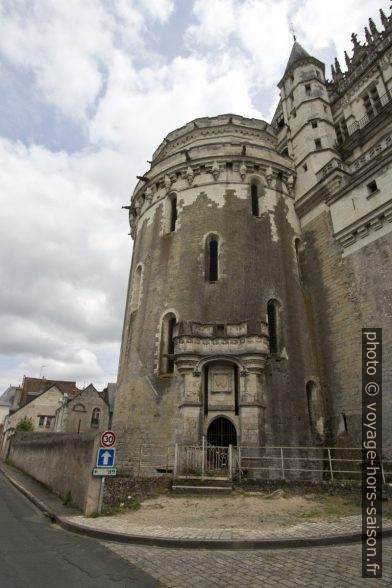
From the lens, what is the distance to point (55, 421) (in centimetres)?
4262

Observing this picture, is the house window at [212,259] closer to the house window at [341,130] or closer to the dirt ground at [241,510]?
the dirt ground at [241,510]

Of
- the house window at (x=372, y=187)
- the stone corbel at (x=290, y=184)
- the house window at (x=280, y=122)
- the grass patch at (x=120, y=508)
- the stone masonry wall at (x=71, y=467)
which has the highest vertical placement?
the house window at (x=280, y=122)

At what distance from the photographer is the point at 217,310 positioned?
16.7 meters

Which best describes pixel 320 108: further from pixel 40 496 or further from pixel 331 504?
pixel 40 496

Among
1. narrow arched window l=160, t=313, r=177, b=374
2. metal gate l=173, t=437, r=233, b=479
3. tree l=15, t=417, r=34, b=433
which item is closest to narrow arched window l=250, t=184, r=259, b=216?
narrow arched window l=160, t=313, r=177, b=374

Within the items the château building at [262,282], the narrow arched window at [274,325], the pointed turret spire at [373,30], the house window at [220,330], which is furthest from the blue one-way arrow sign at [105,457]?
the pointed turret spire at [373,30]

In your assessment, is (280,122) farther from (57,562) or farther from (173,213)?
(57,562)

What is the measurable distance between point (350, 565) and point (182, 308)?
1264 centimetres

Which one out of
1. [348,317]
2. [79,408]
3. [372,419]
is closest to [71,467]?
[372,419]

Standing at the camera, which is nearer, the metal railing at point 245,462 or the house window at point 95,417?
the metal railing at point 245,462

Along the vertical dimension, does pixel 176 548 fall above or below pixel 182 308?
below

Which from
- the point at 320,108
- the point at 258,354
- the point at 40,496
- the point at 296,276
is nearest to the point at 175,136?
the point at 320,108

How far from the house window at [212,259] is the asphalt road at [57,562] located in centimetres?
1232

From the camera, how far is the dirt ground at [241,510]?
25.5 feet
